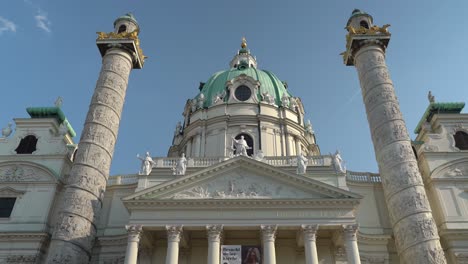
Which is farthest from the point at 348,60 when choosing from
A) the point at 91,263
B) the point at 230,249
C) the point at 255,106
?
the point at 91,263

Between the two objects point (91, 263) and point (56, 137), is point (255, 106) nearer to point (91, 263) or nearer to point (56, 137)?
point (56, 137)

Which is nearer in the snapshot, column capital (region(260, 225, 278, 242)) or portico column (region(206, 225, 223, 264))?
portico column (region(206, 225, 223, 264))

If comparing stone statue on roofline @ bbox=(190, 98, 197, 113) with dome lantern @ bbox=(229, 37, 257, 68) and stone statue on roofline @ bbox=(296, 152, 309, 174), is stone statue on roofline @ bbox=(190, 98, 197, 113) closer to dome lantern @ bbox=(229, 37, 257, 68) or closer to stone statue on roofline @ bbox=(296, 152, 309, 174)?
dome lantern @ bbox=(229, 37, 257, 68)

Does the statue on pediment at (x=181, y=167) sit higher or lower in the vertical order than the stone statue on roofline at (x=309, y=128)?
lower

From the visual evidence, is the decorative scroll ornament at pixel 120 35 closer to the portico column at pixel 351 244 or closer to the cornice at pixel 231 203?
the cornice at pixel 231 203

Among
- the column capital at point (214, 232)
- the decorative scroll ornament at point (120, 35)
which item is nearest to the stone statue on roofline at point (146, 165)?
the column capital at point (214, 232)

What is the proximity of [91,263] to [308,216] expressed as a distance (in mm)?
12409

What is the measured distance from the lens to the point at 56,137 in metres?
26.2

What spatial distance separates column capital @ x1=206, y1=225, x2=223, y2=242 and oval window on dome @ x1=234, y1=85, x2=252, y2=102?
662 inches

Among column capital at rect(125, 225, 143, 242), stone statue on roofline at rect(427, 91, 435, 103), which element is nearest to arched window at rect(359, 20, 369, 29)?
stone statue on roofline at rect(427, 91, 435, 103)

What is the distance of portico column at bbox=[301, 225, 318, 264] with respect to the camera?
18.7m

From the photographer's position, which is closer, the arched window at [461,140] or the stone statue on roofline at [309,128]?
the arched window at [461,140]

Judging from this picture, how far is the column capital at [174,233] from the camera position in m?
19.5

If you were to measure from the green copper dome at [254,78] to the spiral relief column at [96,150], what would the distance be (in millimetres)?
9698
